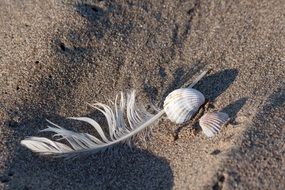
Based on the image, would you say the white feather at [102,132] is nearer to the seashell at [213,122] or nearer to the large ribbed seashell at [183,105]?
the large ribbed seashell at [183,105]

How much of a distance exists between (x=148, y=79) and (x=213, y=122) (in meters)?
0.58

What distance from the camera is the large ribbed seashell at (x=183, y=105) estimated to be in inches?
125

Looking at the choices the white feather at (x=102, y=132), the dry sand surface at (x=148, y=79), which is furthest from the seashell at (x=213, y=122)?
the white feather at (x=102, y=132)

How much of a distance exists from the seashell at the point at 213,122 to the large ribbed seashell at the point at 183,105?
10 cm

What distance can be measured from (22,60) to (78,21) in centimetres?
46

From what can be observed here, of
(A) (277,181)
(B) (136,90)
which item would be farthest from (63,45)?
(A) (277,181)

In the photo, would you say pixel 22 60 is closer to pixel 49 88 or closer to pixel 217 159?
pixel 49 88

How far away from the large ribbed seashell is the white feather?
0.10 meters

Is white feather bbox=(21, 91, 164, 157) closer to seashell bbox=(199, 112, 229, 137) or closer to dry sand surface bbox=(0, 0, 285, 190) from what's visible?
dry sand surface bbox=(0, 0, 285, 190)

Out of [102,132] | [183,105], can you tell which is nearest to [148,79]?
[183,105]

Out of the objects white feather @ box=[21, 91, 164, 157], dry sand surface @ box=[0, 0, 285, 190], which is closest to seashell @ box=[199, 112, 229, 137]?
dry sand surface @ box=[0, 0, 285, 190]

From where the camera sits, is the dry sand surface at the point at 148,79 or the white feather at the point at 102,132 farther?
the white feather at the point at 102,132

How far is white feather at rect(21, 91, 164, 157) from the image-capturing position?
3109mm

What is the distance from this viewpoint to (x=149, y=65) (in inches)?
137
